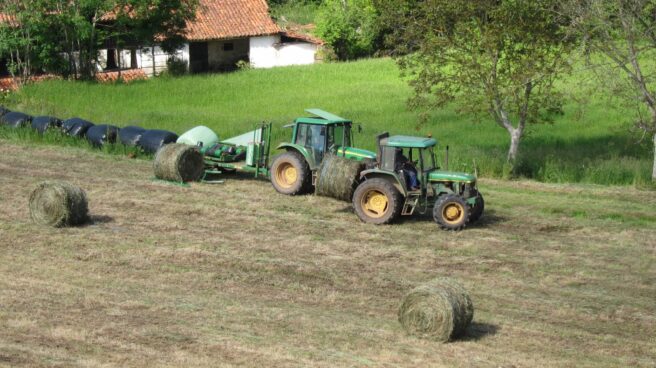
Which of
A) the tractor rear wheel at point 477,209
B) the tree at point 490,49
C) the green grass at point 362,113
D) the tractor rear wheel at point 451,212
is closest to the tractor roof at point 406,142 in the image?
the tractor rear wheel at point 451,212

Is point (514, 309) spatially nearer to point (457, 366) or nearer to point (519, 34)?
point (457, 366)

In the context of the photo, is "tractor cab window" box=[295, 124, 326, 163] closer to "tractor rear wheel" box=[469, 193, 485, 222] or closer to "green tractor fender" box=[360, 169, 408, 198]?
"green tractor fender" box=[360, 169, 408, 198]

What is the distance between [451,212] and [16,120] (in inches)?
600

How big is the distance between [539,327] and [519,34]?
11.7m

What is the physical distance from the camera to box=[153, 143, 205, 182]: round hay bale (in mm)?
22094

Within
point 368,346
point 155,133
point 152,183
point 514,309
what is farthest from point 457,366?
point 155,133

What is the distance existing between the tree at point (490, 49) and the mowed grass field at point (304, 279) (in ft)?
8.93

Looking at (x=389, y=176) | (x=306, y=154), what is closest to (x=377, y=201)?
(x=389, y=176)

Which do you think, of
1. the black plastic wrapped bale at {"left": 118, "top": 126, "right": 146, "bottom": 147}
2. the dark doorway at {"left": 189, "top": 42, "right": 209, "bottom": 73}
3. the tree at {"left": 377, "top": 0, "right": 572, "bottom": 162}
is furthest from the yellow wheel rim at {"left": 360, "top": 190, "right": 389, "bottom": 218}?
the dark doorway at {"left": 189, "top": 42, "right": 209, "bottom": 73}

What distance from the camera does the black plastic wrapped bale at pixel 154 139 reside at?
2486cm

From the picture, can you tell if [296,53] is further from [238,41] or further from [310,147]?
[310,147]

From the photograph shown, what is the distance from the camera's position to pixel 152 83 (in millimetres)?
41906

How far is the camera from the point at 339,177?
63.6 ft

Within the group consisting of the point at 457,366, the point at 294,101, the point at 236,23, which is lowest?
the point at 457,366
